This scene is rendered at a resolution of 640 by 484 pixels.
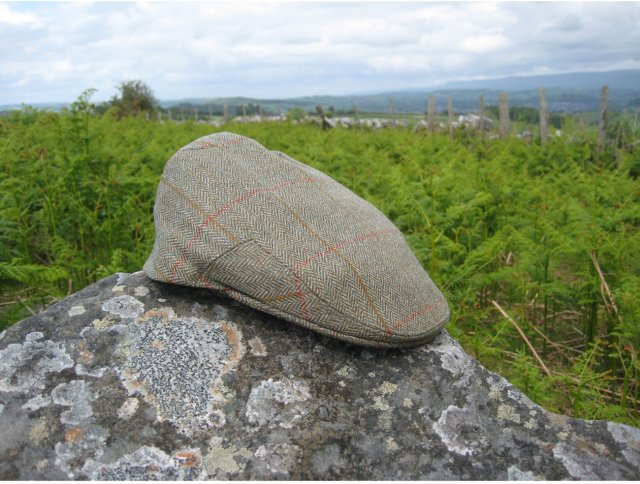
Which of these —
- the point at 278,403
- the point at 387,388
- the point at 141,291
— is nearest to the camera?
the point at 278,403

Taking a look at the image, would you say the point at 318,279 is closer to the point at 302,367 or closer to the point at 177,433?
the point at 302,367

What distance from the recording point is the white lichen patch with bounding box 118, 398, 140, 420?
6.39ft

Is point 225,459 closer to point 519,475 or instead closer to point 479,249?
point 519,475

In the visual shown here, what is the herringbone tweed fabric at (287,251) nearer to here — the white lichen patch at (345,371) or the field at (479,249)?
the white lichen patch at (345,371)

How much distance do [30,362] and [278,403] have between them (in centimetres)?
95

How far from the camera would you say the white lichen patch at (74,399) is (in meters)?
1.93

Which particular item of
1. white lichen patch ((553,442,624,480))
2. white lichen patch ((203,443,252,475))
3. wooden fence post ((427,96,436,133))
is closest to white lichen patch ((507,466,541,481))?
white lichen patch ((553,442,624,480))

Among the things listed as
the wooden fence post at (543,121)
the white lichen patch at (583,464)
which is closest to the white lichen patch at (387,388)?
the white lichen patch at (583,464)

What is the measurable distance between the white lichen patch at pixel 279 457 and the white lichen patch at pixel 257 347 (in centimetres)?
42

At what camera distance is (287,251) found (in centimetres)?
226

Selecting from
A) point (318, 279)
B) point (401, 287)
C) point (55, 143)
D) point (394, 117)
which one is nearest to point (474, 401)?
point (401, 287)

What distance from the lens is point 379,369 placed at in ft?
7.36

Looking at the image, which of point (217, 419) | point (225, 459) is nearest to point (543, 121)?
point (217, 419)

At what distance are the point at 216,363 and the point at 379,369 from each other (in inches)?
24.8
